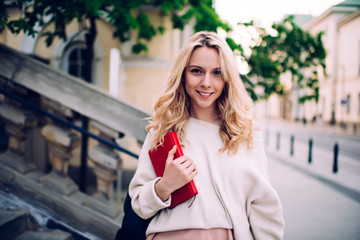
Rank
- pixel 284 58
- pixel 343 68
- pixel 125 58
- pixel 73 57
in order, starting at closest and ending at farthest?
pixel 284 58 → pixel 125 58 → pixel 73 57 → pixel 343 68

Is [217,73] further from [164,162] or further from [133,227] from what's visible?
[133,227]

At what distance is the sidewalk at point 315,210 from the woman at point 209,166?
2556mm

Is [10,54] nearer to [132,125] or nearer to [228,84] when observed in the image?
[132,125]

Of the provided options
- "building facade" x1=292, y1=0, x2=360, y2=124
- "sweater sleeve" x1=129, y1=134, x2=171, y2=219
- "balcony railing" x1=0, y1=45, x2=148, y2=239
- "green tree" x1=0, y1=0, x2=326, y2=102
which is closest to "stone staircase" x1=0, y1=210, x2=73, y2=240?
"balcony railing" x1=0, y1=45, x2=148, y2=239

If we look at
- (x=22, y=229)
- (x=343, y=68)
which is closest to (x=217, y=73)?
(x=22, y=229)

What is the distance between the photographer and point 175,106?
1.52 metres

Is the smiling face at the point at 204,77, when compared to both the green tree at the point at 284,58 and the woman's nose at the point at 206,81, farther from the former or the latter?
the green tree at the point at 284,58

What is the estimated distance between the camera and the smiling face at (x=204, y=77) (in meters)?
1.40

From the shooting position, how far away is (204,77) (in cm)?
141

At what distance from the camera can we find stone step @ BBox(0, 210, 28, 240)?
185cm

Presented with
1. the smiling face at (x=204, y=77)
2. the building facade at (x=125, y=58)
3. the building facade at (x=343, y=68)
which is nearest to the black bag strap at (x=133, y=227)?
the smiling face at (x=204, y=77)

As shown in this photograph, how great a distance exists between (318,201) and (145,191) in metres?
4.67

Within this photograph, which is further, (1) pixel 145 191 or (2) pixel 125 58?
(2) pixel 125 58

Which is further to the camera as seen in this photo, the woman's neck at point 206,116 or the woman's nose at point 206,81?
the woman's neck at point 206,116
